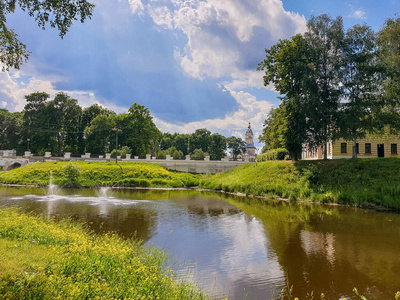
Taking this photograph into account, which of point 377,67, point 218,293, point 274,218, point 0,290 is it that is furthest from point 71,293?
point 377,67

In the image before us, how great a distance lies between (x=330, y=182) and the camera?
29.4 m

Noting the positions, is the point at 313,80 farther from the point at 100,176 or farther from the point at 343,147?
the point at 100,176

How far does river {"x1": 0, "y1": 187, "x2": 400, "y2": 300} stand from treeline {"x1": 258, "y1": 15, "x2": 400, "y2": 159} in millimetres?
14081

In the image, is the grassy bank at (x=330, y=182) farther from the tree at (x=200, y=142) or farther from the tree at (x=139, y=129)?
the tree at (x=200, y=142)

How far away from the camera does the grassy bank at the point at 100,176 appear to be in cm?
4381

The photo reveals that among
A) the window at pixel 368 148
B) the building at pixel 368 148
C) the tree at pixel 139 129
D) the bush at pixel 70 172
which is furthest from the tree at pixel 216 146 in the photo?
the bush at pixel 70 172

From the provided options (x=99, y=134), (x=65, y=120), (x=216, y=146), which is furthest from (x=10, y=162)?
(x=216, y=146)

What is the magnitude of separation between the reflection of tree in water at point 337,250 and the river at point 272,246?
3 cm

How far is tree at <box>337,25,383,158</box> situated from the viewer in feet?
103

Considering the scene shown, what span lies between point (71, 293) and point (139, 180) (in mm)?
41320

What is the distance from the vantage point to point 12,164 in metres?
61.2

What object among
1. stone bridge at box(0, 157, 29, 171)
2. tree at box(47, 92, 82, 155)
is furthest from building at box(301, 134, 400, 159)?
tree at box(47, 92, 82, 155)

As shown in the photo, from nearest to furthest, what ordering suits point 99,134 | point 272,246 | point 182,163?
point 272,246 < point 182,163 < point 99,134

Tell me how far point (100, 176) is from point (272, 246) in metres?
40.5
